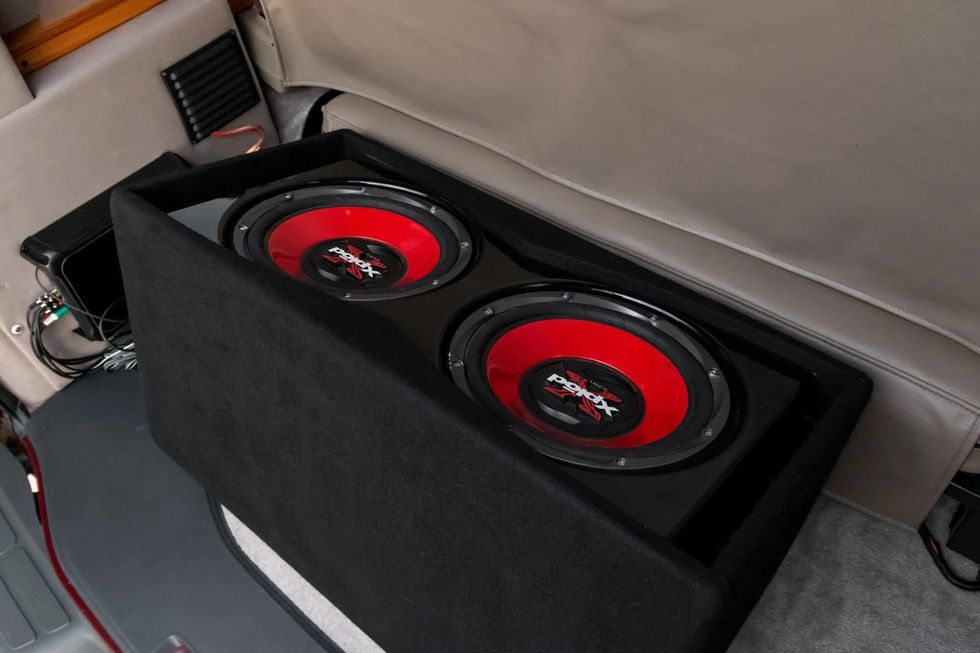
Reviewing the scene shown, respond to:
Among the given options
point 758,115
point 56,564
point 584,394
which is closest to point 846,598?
point 584,394

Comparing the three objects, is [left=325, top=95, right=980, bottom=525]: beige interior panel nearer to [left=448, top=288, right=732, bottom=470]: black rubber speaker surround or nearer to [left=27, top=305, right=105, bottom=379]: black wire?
[left=448, top=288, right=732, bottom=470]: black rubber speaker surround

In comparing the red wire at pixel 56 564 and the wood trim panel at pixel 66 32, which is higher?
the wood trim panel at pixel 66 32

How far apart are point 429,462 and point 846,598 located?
62cm

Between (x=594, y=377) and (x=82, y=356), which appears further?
(x=82, y=356)

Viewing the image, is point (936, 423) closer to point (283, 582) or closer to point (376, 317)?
point (376, 317)

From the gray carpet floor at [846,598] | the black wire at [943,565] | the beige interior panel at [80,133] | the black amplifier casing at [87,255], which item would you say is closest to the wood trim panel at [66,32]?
the beige interior panel at [80,133]

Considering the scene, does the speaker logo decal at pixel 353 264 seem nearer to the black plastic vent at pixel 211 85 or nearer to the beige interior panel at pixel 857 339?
the beige interior panel at pixel 857 339

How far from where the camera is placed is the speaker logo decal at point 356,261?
34.8 inches

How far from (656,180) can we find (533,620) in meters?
0.47

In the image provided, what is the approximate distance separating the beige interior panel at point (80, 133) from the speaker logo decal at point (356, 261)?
14.0 inches

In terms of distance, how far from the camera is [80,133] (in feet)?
3.27

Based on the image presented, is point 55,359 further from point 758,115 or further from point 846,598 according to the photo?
point 846,598

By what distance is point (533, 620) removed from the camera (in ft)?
2.08

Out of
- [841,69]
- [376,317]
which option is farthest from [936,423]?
[376,317]
